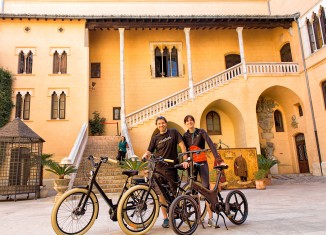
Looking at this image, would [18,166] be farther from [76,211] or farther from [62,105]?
[76,211]

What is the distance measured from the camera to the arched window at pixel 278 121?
19.0 m

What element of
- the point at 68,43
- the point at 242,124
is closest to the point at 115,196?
the point at 242,124

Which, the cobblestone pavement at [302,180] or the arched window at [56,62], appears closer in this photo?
the cobblestone pavement at [302,180]

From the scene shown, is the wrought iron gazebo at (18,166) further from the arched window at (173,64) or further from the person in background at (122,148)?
the arched window at (173,64)

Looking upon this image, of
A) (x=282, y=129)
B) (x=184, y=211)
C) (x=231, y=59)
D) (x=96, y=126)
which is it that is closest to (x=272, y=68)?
(x=231, y=59)

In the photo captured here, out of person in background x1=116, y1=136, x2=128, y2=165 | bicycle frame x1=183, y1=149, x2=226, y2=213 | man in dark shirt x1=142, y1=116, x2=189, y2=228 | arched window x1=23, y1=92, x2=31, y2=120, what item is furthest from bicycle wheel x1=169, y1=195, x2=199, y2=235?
arched window x1=23, y1=92, x2=31, y2=120

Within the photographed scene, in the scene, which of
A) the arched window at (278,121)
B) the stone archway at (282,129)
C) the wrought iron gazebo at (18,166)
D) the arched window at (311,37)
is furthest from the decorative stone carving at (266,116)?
the wrought iron gazebo at (18,166)

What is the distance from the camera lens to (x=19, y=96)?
1698cm

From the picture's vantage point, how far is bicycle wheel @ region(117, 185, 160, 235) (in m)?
4.34

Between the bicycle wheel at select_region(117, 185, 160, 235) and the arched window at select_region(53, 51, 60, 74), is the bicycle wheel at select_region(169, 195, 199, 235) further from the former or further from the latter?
the arched window at select_region(53, 51, 60, 74)

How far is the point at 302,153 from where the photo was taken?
18078mm

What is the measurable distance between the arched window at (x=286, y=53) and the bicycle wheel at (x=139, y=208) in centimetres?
1788

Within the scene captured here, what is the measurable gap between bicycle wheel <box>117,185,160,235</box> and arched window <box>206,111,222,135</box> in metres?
14.8

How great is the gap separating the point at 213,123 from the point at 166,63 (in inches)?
226
